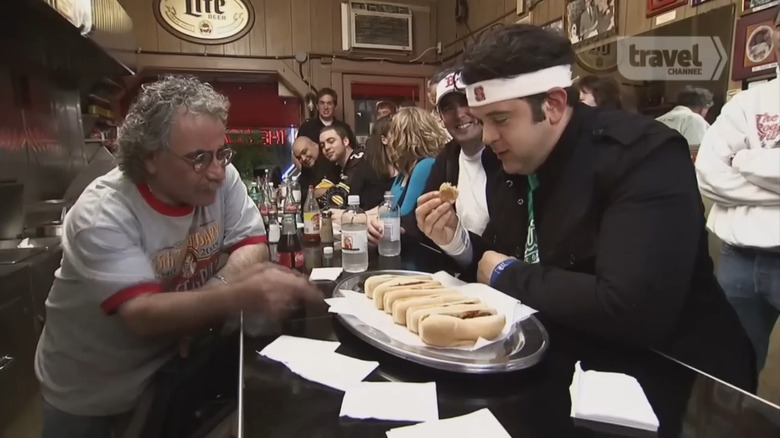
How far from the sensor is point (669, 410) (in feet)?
2.39

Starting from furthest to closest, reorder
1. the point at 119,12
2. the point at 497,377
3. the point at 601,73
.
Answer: the point at 119,12, the point at 601,73, the point at 497,377

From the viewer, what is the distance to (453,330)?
0.89 meters

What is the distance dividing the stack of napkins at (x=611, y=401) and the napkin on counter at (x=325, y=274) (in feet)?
2.86

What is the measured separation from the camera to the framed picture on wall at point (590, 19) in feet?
10.7

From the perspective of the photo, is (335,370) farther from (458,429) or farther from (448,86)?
(448,86)

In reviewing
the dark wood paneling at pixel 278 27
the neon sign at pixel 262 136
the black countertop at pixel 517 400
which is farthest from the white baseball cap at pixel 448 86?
the neon sign at pixel 262 136

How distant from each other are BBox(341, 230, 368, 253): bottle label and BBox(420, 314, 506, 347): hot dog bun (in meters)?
0.69

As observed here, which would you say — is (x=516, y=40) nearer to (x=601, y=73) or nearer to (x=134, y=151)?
(x=134, y=151)

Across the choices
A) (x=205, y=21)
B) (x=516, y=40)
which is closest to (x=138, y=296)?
(x=516, y=40)

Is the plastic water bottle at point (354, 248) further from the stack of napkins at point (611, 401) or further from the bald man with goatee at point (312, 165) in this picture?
the bald man with goatee at point (312, 165)

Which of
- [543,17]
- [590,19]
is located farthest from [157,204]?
[543,17]

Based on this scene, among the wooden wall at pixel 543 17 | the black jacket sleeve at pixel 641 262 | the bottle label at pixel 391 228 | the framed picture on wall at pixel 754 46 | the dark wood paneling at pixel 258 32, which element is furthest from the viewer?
the dark wood paneling at pixel 258 32

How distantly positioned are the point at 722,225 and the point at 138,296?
82.3 inches

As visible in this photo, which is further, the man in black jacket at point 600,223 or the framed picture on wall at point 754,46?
the framed picture on wall at point 754,46
